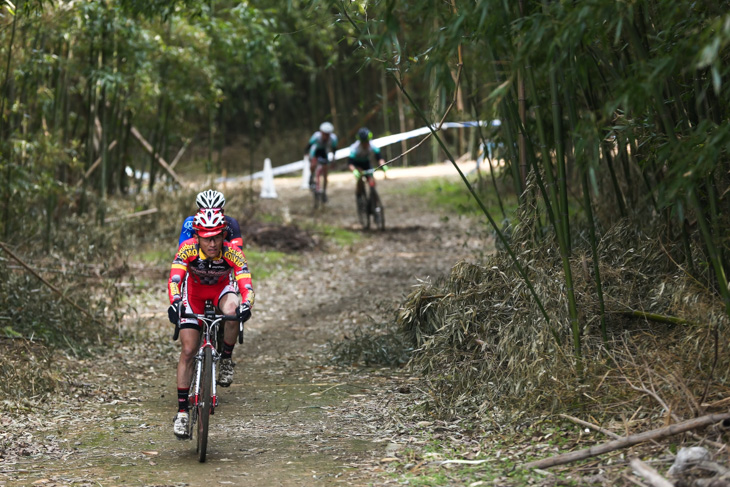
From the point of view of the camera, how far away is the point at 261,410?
20.0 feet

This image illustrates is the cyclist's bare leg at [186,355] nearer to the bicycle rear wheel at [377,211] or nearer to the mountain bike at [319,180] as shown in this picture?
the bicycle rear wheel at [377,211]

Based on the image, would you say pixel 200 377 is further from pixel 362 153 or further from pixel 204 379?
pixel 362 153

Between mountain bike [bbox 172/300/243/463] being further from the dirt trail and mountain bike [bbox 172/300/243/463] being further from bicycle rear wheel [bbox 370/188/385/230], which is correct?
bicycle rear wheel [bbox 370/188/385/230]

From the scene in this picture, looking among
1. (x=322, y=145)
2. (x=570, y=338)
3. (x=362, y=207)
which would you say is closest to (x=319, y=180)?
(x=322, y=145)

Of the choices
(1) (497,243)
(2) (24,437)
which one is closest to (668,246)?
(1) (497,243)

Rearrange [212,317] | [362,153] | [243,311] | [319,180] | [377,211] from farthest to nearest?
1. [319,180]
2. [377,211]
3. [362,153]
4. [212,317]
5. [243,311]

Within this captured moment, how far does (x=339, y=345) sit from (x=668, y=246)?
3.04 meters

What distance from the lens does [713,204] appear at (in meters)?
4.79

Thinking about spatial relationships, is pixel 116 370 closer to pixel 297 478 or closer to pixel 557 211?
pixel 297 478

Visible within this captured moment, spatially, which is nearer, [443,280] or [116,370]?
[443,280]

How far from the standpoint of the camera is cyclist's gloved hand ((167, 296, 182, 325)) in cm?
513

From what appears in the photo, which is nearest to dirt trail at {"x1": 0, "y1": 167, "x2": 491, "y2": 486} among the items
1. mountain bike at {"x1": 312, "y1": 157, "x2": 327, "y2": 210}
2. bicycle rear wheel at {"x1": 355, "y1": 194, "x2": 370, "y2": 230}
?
bicycle rear wheel at {"x1": 355, "y1": 194, "x2": 370, "y2": 230}

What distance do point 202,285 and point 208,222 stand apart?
1.69 feet

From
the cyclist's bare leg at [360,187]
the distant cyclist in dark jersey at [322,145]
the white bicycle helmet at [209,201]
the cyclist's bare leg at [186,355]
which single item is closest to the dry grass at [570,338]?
the cyclist's bare leg at [186,355]
